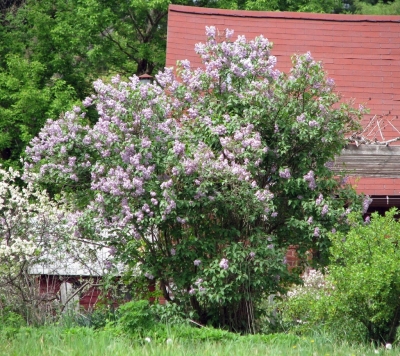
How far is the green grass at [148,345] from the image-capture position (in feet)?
25.5

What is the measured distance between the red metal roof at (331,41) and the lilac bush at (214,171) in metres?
4.74

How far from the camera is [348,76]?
50.5 ft

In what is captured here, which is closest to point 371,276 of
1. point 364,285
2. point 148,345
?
point 364,285

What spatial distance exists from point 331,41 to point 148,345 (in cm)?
923

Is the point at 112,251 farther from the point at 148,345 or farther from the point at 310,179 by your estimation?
the point at 310,179

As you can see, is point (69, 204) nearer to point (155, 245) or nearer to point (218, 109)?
point (155, 245)

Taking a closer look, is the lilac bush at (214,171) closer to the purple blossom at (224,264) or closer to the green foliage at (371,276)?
the purple blossom at (224,264)

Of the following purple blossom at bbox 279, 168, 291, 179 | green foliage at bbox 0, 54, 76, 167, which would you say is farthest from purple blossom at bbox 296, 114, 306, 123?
green foliage at bbox 0, 54, 76, 167

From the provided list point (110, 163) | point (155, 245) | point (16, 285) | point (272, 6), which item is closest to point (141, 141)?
point (110, 163)

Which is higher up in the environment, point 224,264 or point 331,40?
point 331,40

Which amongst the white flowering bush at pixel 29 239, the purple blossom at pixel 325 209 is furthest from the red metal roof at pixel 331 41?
the purple blossom at pixel 325 209

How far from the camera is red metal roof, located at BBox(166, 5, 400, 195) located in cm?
1521

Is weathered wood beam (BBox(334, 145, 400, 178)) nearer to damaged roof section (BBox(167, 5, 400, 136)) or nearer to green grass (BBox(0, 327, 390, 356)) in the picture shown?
green grass (BBox(0, 327, 390, 356))

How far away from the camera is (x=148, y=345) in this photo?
8.17m
